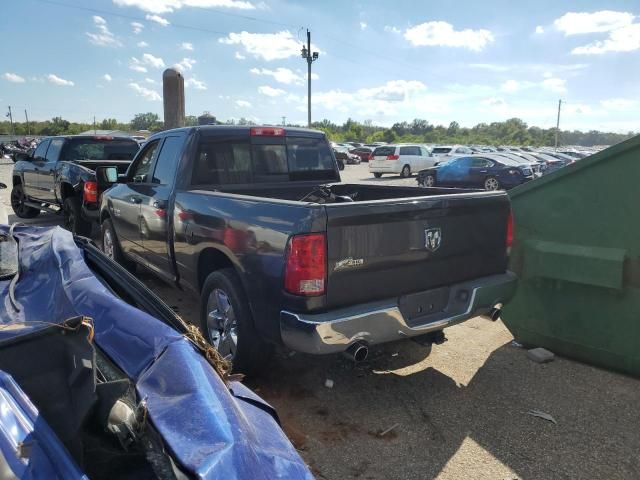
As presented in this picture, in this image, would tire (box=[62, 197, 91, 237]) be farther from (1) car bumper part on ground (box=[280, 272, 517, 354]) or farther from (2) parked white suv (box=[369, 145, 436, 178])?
(2) parked white suv (box=[369, 145, 436, 178])

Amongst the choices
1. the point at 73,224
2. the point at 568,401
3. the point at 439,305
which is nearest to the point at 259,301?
the point at 439,305

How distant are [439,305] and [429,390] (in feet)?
2.29

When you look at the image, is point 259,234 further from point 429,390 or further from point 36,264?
point 429,390

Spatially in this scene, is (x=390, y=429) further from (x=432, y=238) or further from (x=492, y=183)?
(x=492, y=183)

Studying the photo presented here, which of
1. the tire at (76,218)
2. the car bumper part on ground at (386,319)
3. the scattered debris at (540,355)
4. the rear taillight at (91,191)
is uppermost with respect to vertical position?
the rear taillight at (91,191)

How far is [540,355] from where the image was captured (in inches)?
167

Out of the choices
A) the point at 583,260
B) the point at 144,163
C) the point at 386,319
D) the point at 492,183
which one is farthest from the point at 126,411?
the point at 492,183

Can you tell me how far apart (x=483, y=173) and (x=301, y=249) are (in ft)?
57.6

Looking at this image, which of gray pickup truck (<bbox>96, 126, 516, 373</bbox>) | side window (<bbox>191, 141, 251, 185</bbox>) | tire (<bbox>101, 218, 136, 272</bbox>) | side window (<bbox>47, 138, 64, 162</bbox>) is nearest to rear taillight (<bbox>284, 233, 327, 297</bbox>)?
gray pickup truck (<bbox>96, 126, 516, 373</bbox>)

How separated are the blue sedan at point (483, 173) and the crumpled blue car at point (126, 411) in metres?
18.1

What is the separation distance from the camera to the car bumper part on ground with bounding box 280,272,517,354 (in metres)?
2.96

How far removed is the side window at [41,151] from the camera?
11.0 metres

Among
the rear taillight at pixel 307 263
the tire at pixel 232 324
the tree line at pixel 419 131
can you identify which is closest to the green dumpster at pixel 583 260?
the rear taillight at pixel 307 263

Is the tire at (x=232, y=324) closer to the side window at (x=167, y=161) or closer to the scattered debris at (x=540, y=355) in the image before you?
the side window at (x=167, y=161)
